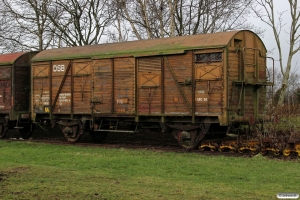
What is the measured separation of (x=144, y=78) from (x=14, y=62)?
7018 millimetres

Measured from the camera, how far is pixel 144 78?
14719 millimetres

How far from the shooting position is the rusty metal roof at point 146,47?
43.6ft

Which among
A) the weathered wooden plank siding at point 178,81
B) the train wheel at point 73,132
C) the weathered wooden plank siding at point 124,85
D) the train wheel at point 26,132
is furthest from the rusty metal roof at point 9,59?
the weathered wooden plank siding at point 178,81

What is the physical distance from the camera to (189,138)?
1403cm

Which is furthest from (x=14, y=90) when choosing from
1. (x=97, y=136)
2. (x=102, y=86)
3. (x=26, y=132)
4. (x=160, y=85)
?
(x=160, y=85)

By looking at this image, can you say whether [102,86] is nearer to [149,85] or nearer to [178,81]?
[149,85]

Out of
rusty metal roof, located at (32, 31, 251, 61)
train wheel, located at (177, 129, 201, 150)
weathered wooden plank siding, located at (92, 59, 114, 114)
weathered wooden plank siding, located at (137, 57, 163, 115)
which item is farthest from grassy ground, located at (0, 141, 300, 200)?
rusty metal roof, located at (32, 31, 251, 61)

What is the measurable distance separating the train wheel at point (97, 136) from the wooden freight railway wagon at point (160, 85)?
79cm

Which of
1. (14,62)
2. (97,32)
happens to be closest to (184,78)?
(14,62)

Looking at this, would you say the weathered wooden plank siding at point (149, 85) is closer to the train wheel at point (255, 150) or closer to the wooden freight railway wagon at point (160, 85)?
the wooden freight railway wagon at point (160, 85)

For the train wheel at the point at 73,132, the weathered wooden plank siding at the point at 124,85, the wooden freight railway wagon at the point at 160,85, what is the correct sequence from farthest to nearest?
the train wheel at the point at 73,132
the weathered wooden plank siding at the point at 124,85
the wooden freight railway wagon at the point at 160,85

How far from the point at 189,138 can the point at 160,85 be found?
205cm

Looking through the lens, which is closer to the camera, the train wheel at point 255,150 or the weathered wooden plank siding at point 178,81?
the train wheel at point 255,150

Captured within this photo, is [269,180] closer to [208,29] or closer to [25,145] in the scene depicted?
[25,145]
